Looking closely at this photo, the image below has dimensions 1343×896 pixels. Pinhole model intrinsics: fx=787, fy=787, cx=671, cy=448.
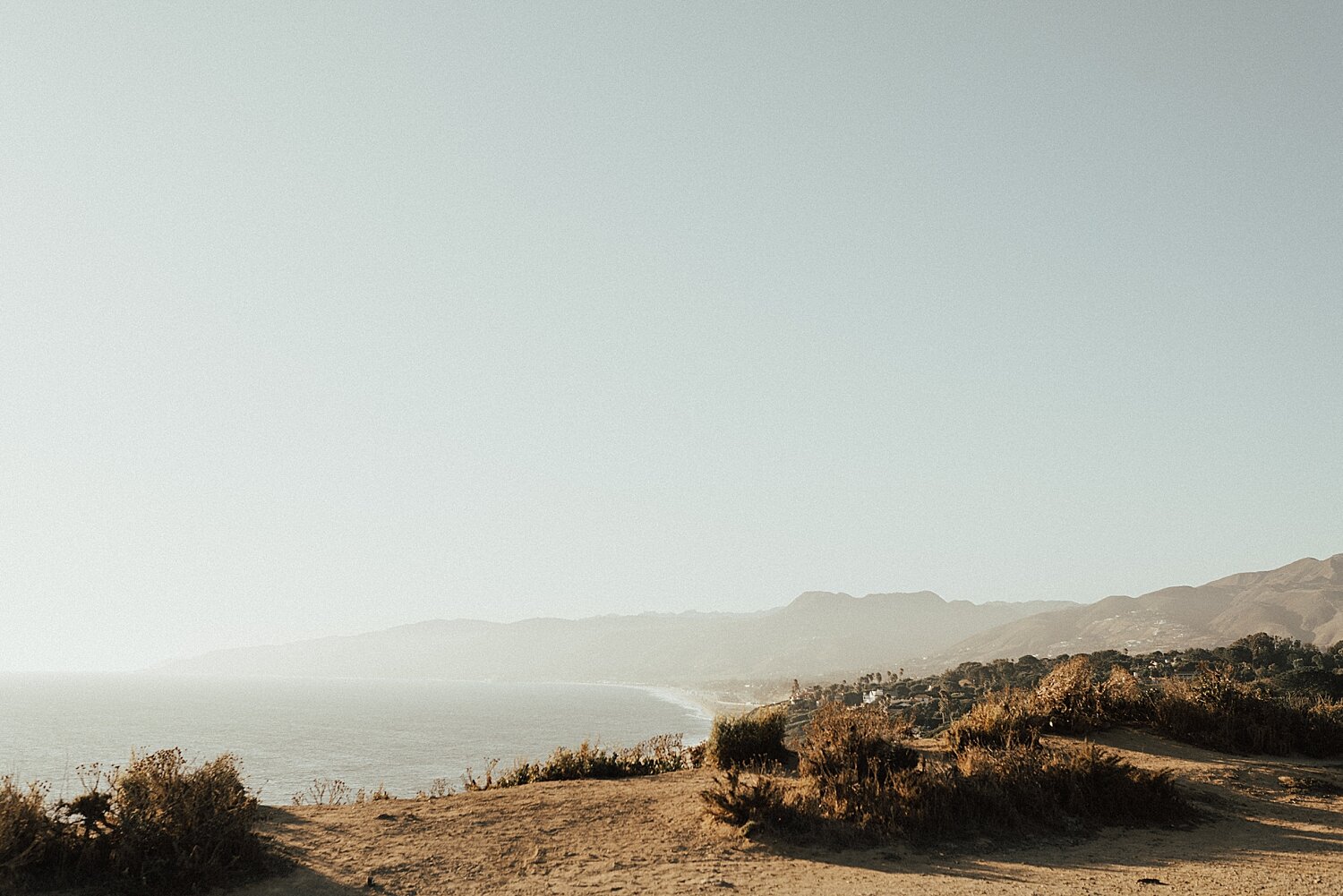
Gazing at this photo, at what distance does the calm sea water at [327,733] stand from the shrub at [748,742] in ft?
43.2

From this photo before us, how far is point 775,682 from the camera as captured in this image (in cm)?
15488

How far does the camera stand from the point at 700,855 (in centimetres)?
968

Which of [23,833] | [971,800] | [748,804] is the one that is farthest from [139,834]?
[971,800]

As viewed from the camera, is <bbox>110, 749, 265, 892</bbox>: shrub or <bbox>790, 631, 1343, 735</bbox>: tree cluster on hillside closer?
<bbox>110, 749, 265, 892</bbox>: shrub

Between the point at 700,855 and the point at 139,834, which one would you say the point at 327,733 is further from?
the point at 700,855

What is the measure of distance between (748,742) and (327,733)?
87636mm

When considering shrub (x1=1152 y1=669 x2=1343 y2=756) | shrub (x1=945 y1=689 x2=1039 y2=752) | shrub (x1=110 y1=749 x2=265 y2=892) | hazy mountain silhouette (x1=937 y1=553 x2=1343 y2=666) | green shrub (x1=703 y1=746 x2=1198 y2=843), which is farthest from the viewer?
hazy mountain silhouette (x1=937 y1=553 x2=1343 y2=666)

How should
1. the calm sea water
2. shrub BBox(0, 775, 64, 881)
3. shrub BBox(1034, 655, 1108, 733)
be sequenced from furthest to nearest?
the calm sea water, shrub BBox(1034, 655, 1108, 733), shrub BBox(0, 775, 64, 881)

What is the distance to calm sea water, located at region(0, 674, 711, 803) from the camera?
56.3 m

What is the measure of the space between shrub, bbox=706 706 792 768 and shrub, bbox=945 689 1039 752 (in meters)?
3.16

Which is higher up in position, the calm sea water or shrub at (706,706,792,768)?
shrub at (706,706,792,768)

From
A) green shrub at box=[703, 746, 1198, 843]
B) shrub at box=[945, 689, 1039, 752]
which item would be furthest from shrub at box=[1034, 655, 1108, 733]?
green shrub at box=[703, 746, 1198, 843]

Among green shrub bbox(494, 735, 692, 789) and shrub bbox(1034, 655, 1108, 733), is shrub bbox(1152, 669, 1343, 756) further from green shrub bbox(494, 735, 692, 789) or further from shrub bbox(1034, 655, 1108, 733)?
green shrub bbox(494, 735, 692, 789)

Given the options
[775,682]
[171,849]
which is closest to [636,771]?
[171,849]
